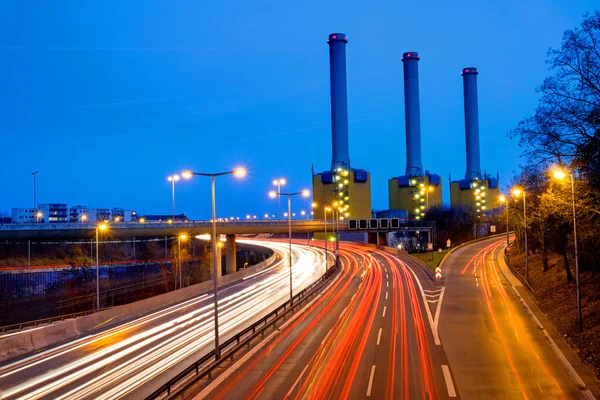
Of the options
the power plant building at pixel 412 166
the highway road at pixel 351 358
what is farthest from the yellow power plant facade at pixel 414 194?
the highway road at pixel 351 358

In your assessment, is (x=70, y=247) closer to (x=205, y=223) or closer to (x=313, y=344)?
(x=205, y=223)

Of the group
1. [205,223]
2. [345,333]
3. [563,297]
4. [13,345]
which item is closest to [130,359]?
[13,345]

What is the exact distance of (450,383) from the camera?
18125mm

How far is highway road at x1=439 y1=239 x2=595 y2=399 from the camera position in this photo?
1748cm

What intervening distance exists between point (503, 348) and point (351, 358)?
691cm

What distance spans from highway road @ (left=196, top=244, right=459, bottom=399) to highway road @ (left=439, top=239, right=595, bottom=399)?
88 cm

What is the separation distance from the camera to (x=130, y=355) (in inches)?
1022

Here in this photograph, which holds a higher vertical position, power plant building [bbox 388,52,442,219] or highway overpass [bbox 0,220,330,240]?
power plant building [bbox 388,52,442,219]

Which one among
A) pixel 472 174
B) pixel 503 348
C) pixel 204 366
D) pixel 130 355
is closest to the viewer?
pixel 204 366

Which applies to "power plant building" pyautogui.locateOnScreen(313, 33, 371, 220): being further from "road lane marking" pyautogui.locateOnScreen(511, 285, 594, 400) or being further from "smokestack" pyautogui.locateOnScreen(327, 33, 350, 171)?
"road lane marking" pyautogui.locateOnScreen(511, 285, 594, 400)

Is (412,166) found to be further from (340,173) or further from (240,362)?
(240,362)

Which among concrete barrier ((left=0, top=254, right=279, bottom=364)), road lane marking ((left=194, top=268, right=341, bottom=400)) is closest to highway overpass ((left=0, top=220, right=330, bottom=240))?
concrete barrier ((left=0, top=254, right=279, bottom=364))

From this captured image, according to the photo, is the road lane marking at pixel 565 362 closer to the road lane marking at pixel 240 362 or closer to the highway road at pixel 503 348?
the highway road at pixel 503 348

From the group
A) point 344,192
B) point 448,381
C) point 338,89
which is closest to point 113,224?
point 448,381
